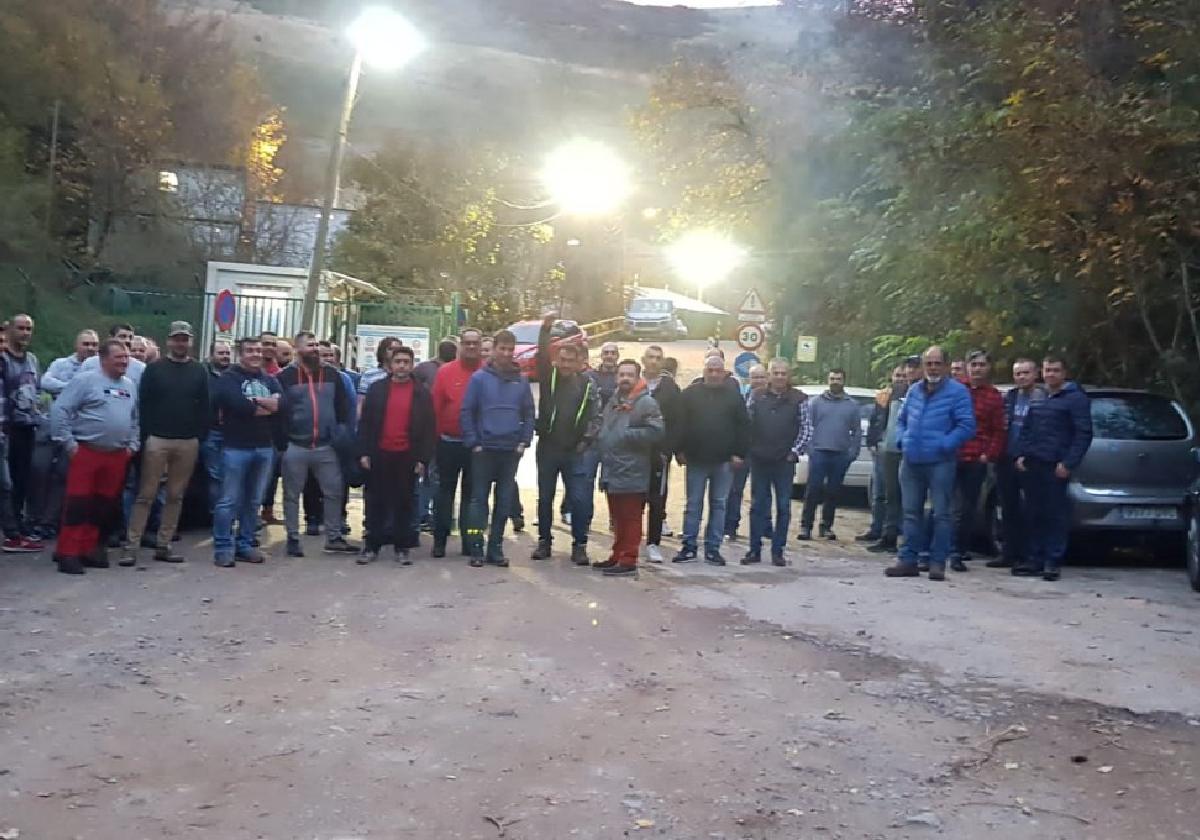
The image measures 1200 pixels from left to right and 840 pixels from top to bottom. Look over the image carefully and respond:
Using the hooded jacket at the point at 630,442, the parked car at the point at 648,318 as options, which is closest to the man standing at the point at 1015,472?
the hooded jacket at the point at 630,442

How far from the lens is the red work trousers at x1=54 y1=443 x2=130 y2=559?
9766 mm

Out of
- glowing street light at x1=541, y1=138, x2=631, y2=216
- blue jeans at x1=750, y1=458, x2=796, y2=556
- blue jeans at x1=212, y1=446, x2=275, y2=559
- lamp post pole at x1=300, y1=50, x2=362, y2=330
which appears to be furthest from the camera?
glowing street light at x1=541, y1=138, x2=631, y2=216

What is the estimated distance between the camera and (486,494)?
10.9 meters

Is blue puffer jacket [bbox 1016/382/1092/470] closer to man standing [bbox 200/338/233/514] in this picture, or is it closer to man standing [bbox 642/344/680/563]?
man standing [bbox 642/344/680/563]

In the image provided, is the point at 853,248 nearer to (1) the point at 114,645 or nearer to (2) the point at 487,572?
(2) the point at 487,572

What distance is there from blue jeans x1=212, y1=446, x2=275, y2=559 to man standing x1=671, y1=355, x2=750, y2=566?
3590mm

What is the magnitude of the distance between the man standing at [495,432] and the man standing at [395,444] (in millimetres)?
409

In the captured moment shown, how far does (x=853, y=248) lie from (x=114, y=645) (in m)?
18.4

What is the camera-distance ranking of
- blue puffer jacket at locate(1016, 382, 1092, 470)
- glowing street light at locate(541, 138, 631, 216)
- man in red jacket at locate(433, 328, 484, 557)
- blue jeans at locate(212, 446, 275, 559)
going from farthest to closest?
glowing street light at locate(541, 138, 631, 216) → man in red jacket at locate(433, 328, 484, 557) → blue puffer jacket at locate(1016, 382, 1092, 470) → blue jeans at locate(212, 446, 275, 559)

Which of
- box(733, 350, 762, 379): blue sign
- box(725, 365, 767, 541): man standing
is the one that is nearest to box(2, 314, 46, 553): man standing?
box(725, 365, 767, 541): man standing

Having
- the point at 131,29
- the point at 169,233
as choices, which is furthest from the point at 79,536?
the point at 131,29

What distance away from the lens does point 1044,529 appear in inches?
443

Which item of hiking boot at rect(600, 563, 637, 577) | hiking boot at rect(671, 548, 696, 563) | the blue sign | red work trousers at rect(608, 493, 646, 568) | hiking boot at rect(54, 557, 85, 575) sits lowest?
hiking boot at rect(54, 557, 85, 575)

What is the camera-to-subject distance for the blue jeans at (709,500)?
11516 mm
